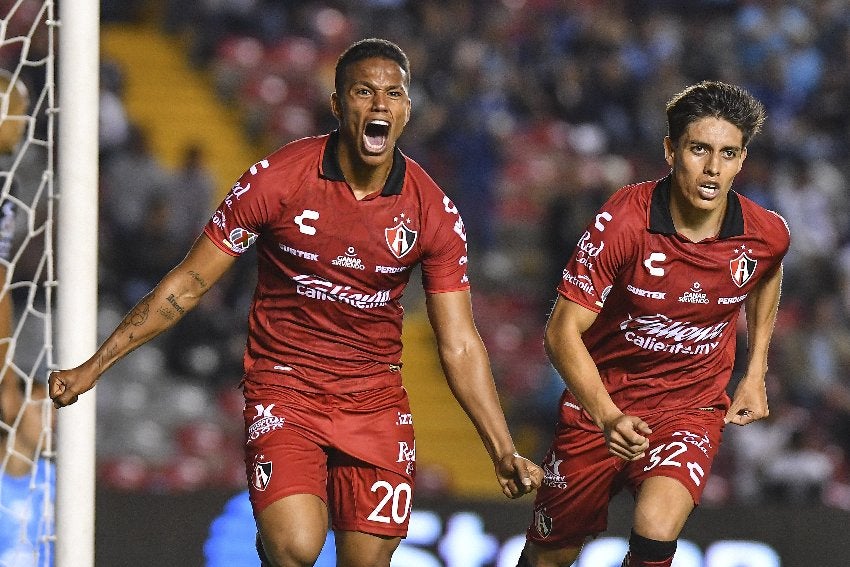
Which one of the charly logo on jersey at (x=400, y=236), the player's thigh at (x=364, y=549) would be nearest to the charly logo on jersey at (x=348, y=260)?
the charly logo on jersey at (x=400, y=236)

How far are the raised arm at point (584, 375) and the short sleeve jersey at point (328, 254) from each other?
36 cm

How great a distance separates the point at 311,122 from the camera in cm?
1175

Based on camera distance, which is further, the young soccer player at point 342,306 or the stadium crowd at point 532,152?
the stadium crowd at point 532,152

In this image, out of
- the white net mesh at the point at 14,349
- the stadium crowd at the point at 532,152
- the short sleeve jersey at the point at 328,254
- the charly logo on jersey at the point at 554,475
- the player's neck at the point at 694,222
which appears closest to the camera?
the short sleeve jersey at the point at 328,254

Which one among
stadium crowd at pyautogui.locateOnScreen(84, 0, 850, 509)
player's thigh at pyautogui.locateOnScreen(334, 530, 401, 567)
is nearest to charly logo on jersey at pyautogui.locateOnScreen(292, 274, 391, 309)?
player's thigh at pyautogui.locateOnScreen(334, 530, 401, 567)

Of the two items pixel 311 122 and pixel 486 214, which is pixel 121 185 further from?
pixel 486 214

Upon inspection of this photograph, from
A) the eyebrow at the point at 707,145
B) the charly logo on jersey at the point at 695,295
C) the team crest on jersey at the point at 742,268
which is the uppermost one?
the eyebrow at the point at 707,145

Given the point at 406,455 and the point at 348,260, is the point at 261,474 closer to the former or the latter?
the point at 406,455

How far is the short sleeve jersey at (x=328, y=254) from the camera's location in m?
4.81

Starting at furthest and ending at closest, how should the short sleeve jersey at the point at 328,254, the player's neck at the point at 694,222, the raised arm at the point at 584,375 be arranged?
1. the player's neck at the point at 694,222
2. the short sleeve jersey at the point at 328,254
3. the raised arm at the point at 584,375

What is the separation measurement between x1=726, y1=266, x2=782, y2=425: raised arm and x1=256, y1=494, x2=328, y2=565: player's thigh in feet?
5.34

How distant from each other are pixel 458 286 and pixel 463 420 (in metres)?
6.00

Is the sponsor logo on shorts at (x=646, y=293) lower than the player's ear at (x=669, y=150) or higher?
lower

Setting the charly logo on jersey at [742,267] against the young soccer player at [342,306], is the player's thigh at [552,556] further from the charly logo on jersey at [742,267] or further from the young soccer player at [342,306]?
the charly logo on jersey at [742,267]
